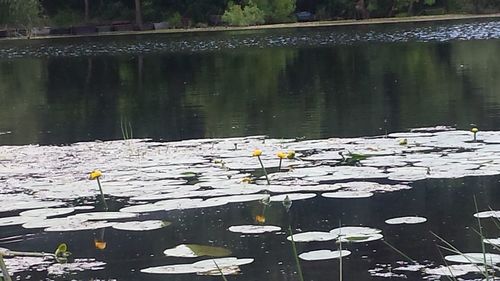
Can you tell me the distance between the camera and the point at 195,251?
6.35 m

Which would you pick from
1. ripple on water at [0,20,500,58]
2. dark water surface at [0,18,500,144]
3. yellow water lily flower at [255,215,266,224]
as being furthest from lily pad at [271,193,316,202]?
ripple on water at [0,20,500,58]

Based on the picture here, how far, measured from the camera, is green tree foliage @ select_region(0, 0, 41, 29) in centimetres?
3962

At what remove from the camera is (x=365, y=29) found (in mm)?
39812

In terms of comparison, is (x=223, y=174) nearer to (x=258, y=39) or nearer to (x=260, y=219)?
(x=260, y=219)

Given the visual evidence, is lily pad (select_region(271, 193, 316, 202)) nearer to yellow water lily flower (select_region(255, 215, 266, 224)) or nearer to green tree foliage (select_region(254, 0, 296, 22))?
yellow water lily flower (select_region(255, 215, 266, 224))

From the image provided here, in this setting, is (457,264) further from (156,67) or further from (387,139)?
(156,67)

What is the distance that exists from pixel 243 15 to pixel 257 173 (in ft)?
127

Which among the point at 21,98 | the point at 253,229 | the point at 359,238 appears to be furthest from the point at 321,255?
the point at 21,98

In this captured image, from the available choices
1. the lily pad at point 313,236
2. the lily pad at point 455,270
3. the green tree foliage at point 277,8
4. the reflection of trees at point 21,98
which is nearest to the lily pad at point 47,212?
the lily pad at point 313,236

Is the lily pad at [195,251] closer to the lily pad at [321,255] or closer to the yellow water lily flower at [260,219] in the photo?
the lily pad at [321,255]

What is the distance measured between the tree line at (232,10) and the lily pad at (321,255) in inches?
1624

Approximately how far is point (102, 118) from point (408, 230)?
858 centimetres

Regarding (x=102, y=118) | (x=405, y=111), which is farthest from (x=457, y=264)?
(x=102, y=118)

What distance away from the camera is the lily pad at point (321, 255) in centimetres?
593
